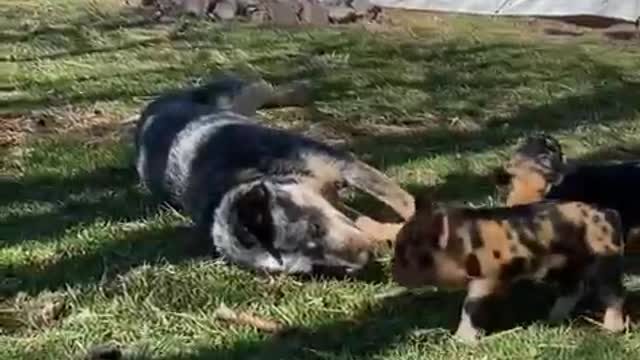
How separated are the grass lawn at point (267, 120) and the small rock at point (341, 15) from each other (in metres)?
0.29

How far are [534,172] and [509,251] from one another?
0.68 m

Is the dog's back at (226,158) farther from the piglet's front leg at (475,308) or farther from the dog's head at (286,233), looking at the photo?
the piglet's front leg at (475,308)

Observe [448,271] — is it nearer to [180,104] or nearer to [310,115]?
[180,104]

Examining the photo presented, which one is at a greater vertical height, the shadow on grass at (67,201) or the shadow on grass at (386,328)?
the shadow on grass at (386,328)

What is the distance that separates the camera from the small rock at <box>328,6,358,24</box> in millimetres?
9791

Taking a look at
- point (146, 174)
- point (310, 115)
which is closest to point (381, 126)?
point (310, 115)

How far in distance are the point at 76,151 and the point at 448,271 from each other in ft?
8.65

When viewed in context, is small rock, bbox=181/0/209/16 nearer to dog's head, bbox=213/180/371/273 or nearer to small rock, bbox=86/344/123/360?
dog's head, bbox=213/180/371/273

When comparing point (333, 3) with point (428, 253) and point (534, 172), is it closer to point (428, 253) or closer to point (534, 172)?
point (534, 172)

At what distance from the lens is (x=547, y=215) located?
3.42 metres

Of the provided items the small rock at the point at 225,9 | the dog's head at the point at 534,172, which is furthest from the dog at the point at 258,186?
the small rock at the point at 225,9

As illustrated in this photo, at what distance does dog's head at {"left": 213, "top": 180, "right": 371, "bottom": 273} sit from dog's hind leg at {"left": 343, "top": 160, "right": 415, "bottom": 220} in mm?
309

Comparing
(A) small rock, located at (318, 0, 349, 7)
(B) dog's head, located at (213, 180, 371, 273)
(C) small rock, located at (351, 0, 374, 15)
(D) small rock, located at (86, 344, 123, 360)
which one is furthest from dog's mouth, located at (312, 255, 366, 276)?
(C) small rock, located at (351, 0, 374, 15)

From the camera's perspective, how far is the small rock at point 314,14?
968 cm
